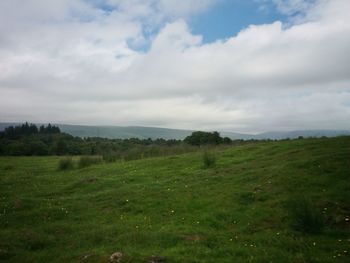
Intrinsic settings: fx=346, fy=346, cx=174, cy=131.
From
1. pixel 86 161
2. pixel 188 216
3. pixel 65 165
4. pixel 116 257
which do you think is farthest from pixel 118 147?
pixel 116 257

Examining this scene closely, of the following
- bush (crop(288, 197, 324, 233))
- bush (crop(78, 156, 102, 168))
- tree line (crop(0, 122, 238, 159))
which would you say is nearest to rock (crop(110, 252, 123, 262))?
bush (crop(288, 197, 324, 233))

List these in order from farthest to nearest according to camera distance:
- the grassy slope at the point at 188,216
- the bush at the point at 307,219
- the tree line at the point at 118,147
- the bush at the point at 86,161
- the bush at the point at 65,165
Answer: the tree line at the point at 118,147 → the bush at the point at 86,161 → the bush at the point at 65,165 → the bush at the point at 307,219 → the grassy slope at the point at 188,216

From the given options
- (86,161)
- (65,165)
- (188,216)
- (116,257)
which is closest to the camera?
(116,257)

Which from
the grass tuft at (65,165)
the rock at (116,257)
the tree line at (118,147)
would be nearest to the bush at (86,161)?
the grass tuft at (65,165)

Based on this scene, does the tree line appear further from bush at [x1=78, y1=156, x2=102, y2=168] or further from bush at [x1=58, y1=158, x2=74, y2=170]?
bush at [x1=58, y1=158, x2=74, y2=170]

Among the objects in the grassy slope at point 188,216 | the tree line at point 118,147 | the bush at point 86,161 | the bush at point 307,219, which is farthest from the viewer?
the tree line at point 118,147

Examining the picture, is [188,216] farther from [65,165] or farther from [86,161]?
[65,165]

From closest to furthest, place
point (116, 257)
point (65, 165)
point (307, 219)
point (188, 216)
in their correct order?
point (116, 257)
point (307, 219)
point (188, 216)
point (65, 165)

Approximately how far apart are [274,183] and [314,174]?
8.96ft

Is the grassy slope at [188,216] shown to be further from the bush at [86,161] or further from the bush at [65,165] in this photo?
the bush at [86,161]

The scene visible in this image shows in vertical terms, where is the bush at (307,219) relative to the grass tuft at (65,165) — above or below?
above

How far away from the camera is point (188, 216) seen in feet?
56.3

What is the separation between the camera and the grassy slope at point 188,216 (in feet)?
41.3

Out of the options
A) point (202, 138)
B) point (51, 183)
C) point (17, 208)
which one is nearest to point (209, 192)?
point (17, 208)
